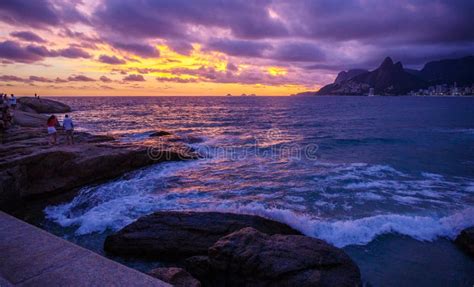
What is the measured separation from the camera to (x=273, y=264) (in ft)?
18.8

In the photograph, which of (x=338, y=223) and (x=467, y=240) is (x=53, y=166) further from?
(x=467, y=240)

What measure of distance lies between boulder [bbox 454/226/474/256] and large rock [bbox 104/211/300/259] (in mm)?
4865

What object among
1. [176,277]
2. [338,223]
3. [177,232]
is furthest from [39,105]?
[176,277]

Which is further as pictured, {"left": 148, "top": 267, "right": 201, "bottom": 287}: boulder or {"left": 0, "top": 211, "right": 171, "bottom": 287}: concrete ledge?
{"left": 148, "top": 267, "right": 201, "bottom": 287}: boulder

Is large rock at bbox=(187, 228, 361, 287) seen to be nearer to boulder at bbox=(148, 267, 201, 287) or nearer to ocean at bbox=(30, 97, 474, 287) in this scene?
boulder at bbox=(148, 267, 201, 287)

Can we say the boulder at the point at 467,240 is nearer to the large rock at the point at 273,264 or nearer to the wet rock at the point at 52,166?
the large rock at the point at 273,264

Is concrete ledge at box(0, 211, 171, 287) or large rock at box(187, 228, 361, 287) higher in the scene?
concrete ledge at box(0, 211, 171, 287)

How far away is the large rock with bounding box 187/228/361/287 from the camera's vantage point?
5.59 meters

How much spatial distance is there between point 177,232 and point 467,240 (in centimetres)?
810

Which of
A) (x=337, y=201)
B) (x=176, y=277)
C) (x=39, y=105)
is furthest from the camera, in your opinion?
(x=39, y=105)

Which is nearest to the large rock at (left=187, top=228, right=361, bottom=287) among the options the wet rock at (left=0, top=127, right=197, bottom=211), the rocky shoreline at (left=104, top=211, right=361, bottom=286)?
the rocky shoreline at (left=104, top=211, right=361, bottom=286)

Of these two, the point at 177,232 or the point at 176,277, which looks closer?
the point at 176,277

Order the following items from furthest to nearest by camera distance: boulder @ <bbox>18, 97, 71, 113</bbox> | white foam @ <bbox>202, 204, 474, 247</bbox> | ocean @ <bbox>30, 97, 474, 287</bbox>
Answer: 1. boulder @ <bbox>18, 97, 71, 113</bbox>
2. white foam @ <bbox>202, 204, 474, 247</bbox>
3. ocean @ <bbox>30, 97, 474, 287</bbox>

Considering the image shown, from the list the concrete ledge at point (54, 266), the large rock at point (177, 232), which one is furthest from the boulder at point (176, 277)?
the large rock at point (177, 232)
